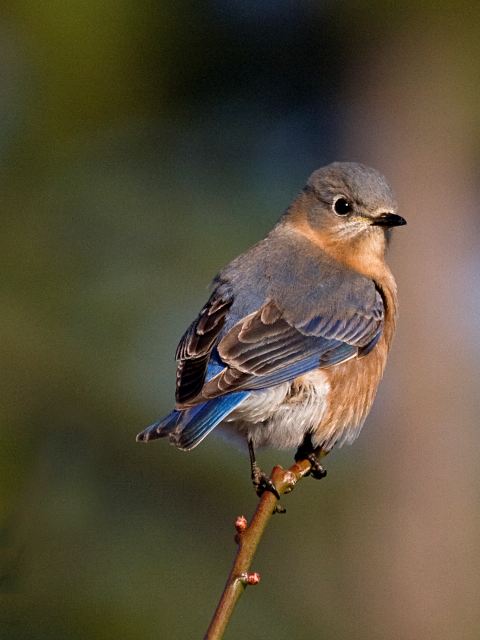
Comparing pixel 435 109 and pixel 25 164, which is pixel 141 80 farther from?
pixel 435 109

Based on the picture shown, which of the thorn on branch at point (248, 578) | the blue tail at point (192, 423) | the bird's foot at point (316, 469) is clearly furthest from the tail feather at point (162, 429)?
the thorn on branch at point (248, 578)

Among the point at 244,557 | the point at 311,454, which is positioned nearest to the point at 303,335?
the point at 311,454

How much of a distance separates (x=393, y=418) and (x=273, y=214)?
2.03m

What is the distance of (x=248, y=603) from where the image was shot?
317 inches

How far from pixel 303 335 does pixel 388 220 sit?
79 centimetres

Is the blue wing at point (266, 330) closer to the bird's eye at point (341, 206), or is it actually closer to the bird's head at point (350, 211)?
the bird's head at point (350, 211)

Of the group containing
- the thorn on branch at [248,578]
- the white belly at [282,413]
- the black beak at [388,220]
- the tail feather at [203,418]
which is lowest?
the thorn on branch at [248,578]

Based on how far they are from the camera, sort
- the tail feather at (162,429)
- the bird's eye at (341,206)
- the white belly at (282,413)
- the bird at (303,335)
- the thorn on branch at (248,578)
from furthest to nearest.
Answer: the bird's eye at (341,206) → the white belly at (282,413) → the bird at (303,335) → the tail feather at (162,429) → the thorn on branch at (248,578)

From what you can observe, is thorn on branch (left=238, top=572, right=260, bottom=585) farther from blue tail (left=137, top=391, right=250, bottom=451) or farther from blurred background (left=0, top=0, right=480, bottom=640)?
blurred background (left=0, top=0, right=480, bottom=640)

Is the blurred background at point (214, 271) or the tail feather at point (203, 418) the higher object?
the blurred background at point (214, 271)

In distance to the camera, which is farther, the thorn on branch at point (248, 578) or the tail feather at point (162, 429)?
the tail feather at point (162, 429)

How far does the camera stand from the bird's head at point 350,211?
577 centimetres

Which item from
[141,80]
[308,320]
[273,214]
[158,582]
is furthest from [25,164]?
[308,320]

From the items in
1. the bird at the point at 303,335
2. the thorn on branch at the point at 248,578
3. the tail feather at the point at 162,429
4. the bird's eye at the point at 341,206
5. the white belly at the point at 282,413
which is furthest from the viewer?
the bird's eye at the point at 341,206
